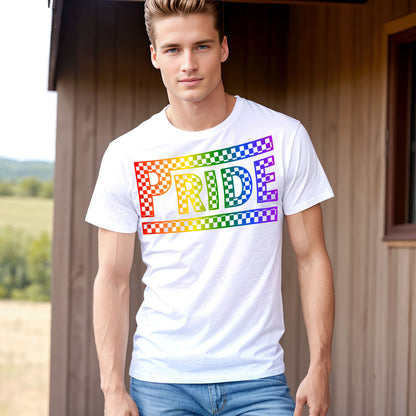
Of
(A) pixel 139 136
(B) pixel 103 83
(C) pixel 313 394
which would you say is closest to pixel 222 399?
(C) pixel 313 394

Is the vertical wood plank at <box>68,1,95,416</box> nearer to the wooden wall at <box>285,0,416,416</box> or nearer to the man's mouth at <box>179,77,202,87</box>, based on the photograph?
the wooden wall at <box>285,0,416,416</box>

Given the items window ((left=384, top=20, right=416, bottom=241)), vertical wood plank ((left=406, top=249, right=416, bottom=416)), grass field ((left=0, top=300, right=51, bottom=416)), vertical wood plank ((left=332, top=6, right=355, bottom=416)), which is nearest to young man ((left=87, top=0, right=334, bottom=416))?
vertical wood plank ((left=406, top=249, right=416, bottom=416))

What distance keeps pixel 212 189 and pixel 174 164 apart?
0.13 m

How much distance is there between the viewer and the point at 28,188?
2747cm

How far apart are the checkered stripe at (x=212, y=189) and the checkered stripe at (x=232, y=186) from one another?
29mm

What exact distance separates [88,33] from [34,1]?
24.0 meters

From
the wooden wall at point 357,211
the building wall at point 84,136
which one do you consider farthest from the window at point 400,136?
the building wall at point 84,136

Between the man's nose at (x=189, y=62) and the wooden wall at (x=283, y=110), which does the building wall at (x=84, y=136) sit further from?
the man's nose at (x=189, y=62)

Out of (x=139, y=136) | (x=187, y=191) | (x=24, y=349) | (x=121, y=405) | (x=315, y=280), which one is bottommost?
(x=24, y=349)

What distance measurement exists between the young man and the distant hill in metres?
26.2

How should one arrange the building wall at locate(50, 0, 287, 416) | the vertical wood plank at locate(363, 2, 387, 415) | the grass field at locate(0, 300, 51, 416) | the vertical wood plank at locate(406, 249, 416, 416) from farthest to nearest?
1. the grass field at locate(0, 300, 51, 416)
2. the building wall at locate(50, 0, 287, 416)
3. the vertical wood plank at locate(363, 2, 387, 415)
4. the vertical wood plank at locate(406, 249, 416, 416)

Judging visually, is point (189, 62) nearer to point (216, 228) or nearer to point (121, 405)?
point (216, 228)

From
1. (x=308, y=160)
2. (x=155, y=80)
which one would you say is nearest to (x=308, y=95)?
(x=155, y=80)

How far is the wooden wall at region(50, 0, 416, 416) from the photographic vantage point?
4.68 m
